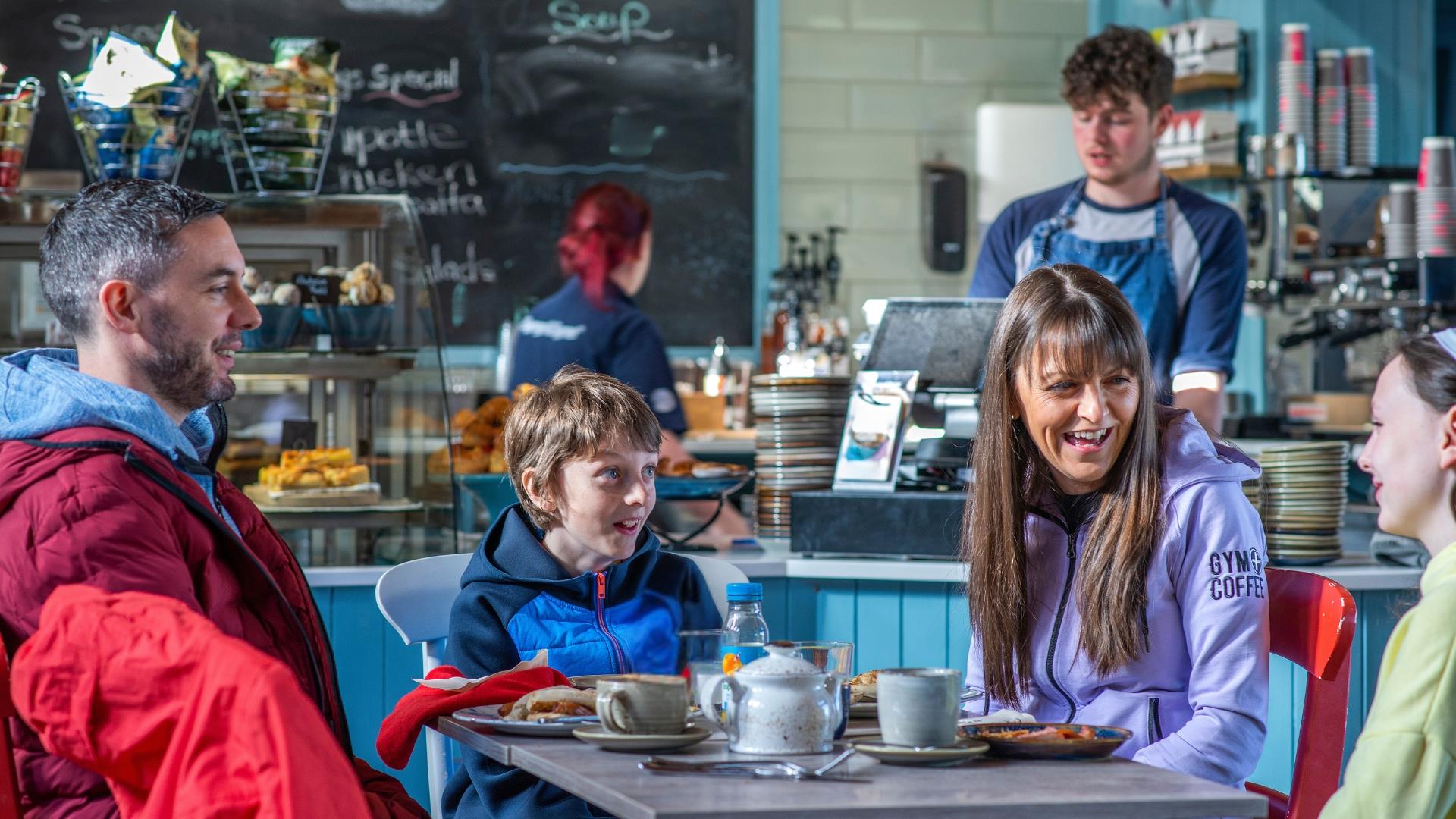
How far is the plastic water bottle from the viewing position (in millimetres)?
1626

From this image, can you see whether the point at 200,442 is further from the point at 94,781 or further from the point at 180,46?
the point at 180,46

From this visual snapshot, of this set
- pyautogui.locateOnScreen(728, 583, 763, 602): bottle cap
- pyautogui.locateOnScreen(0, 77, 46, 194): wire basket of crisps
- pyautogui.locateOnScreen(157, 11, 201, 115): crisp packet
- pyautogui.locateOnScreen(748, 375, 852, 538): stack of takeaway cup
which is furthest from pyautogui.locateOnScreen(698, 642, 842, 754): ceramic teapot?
pyautogui.locateOnScreen(0, 77, 46, 194): wire basket of crisps

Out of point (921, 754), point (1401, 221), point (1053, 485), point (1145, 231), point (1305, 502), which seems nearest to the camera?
point (921, 754)

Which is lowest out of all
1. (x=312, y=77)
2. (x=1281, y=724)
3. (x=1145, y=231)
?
(x=1281, y=724)

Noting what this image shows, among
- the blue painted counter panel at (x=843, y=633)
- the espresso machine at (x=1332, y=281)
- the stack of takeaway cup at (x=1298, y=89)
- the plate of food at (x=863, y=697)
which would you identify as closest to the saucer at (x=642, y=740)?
the plate of food at (x=863, y=697)

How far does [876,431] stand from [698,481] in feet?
1.26

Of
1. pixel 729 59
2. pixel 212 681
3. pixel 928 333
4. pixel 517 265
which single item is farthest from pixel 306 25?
pixel 212 681

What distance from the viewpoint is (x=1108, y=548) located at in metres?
1.96

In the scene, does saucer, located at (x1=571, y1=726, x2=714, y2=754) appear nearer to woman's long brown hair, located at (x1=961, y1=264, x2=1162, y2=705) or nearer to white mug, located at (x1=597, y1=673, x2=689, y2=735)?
white mug, located at (x1=597, y1=673, x2=689, y2=735)

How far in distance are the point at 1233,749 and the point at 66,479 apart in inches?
51.7

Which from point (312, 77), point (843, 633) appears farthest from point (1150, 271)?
point (312, 77)

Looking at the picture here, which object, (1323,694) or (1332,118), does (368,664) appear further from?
(1332,118)

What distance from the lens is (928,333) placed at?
117 inches

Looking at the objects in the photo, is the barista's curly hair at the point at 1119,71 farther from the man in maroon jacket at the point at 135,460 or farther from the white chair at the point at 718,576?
the man in maroon jacket at the point at 135,460
